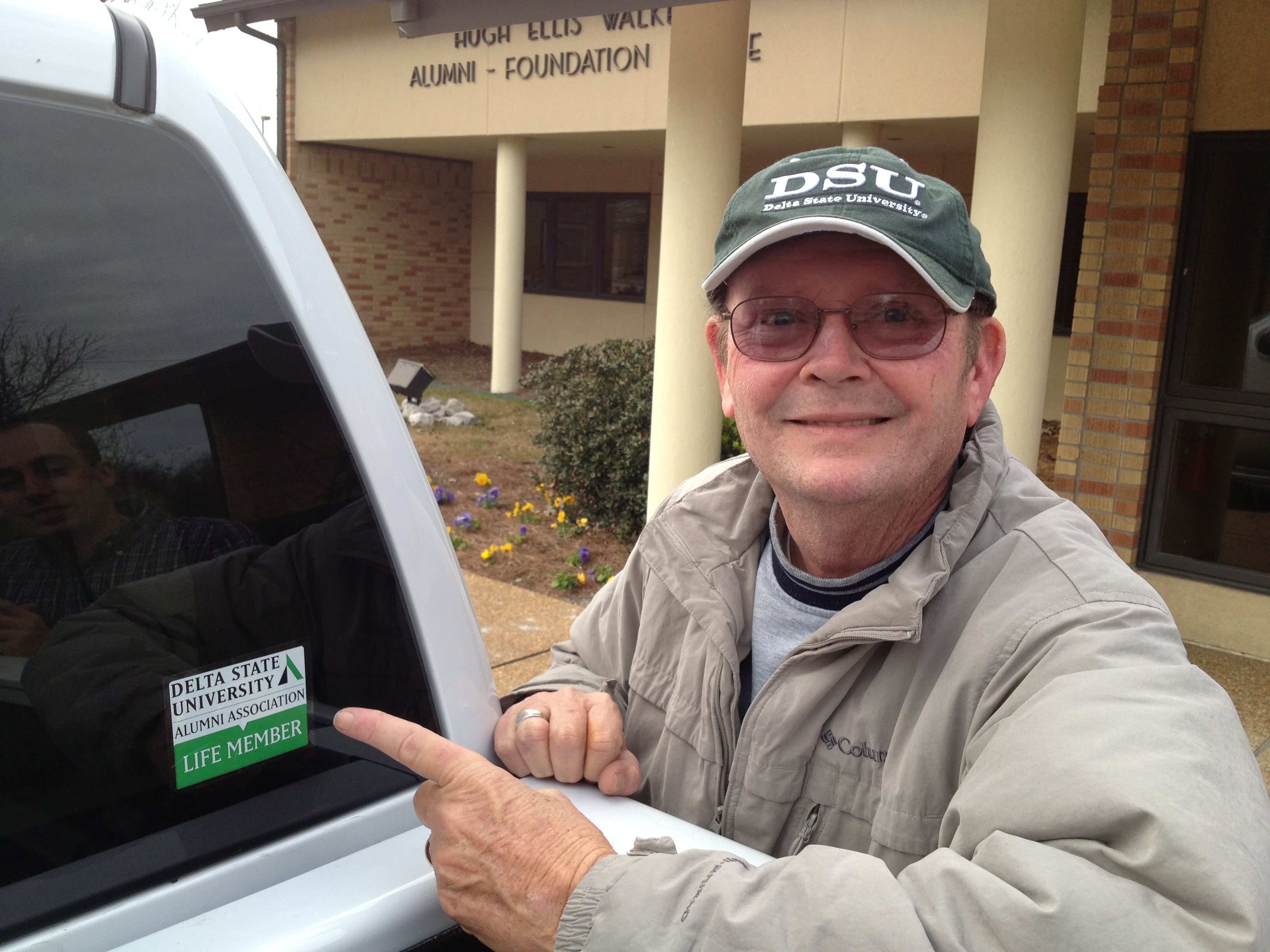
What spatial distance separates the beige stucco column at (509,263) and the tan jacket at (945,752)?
41.9 feet

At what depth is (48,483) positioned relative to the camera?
1.12 m

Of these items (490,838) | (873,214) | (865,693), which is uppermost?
(873,214)

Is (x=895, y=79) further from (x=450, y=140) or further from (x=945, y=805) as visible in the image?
(x=945, y=805)

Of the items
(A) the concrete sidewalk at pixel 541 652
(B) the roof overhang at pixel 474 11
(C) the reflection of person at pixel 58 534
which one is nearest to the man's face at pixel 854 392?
(C) the reflection of person at pixel 58 534

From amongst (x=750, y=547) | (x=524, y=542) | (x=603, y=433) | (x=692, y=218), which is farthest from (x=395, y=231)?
(x=750, y=547)

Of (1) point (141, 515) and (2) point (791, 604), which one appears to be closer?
(1) point (141, 515)

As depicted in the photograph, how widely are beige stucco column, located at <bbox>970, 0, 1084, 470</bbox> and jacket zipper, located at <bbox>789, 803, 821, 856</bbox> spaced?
374cm

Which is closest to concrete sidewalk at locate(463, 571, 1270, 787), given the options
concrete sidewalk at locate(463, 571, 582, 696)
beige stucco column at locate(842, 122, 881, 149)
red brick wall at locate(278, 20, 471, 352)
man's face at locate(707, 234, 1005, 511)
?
concrete sidewalk at locate(463, 571, 582, 696)

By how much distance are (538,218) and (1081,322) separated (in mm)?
13942

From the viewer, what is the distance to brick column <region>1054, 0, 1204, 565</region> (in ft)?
17.7

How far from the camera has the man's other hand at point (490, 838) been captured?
1.30m

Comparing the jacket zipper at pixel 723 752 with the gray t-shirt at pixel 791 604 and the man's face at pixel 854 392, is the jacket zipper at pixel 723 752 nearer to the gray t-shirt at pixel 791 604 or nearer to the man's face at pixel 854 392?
the gray t-shirt at pixel 791 604

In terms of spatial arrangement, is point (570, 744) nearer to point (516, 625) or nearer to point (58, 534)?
point (58, 534)

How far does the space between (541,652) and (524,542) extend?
74.9 inches
